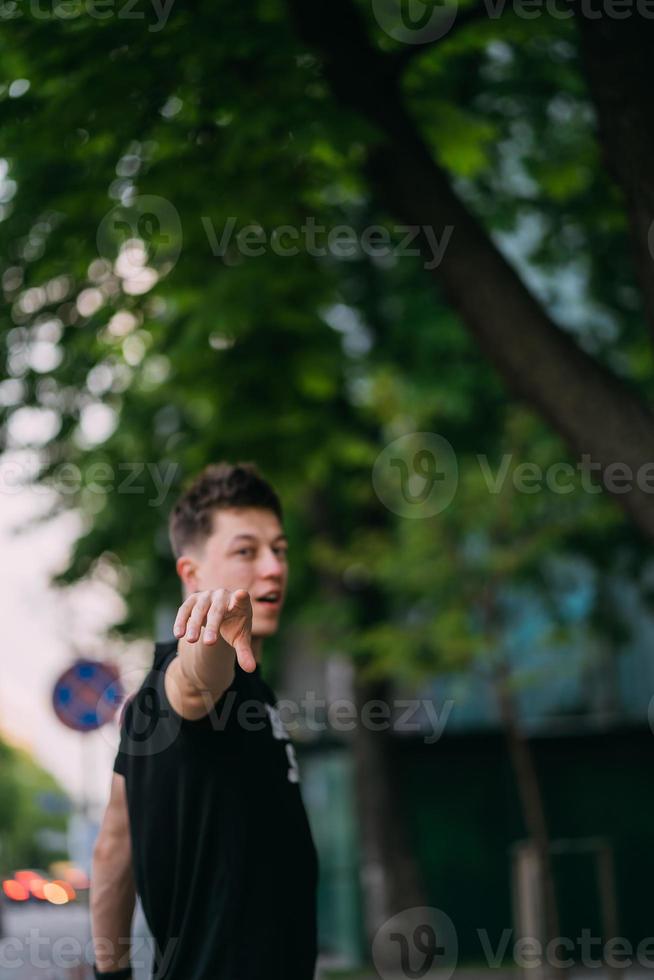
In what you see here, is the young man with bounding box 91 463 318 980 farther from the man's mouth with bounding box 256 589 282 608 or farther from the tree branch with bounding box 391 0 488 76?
the tree branch with bounding box 391 0 488 76

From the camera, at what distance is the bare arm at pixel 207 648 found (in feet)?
8.86

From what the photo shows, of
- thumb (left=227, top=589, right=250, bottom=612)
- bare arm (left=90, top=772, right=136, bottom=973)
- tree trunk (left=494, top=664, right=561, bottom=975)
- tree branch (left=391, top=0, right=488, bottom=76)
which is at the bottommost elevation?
tree trunk (left=494, top=664, right=561, bottom=975)

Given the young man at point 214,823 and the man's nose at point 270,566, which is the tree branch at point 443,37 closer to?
the man's nose at point 270,566

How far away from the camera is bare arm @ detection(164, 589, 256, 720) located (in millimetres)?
2701

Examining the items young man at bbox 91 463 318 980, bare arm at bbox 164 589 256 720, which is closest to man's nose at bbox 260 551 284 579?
young man at bbox 91 463 318 980

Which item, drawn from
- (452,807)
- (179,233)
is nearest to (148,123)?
(179,233)

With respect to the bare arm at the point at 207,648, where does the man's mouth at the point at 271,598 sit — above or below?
below

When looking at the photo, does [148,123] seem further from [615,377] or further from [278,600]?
[278,600]

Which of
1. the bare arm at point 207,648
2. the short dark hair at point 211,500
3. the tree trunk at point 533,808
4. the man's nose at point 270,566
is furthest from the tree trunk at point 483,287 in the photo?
the tree trunk at point 533,808

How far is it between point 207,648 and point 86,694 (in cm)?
859

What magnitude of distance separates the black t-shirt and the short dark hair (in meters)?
0.55

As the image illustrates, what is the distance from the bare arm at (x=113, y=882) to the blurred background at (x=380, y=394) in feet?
6.83

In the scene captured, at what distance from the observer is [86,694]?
11195mm

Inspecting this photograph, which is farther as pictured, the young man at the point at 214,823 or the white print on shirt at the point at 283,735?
the white print on shirt at the point at 283,735
